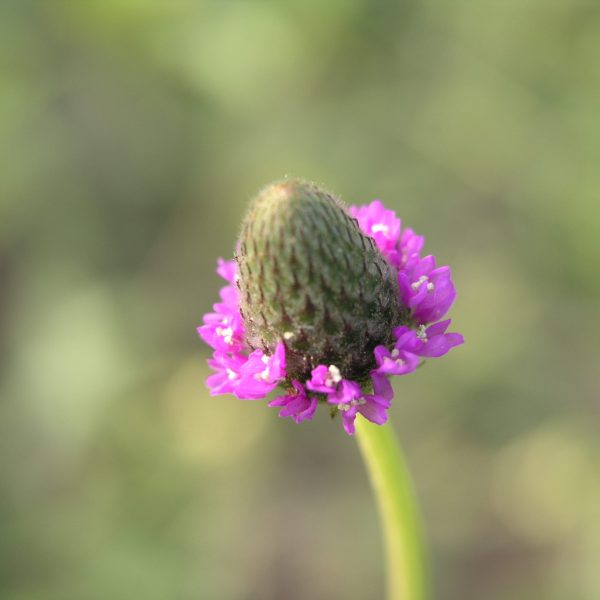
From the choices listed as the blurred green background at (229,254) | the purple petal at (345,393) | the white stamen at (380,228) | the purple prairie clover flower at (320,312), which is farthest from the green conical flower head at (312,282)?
the blurred green background at (229,254)

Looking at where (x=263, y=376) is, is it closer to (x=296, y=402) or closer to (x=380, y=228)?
(x=296, y=402)

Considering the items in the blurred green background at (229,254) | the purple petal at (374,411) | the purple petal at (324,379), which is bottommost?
the purple petal at (374,411)

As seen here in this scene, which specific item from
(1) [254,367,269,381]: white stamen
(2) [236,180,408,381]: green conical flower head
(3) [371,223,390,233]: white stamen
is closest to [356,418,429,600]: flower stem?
(2) [236,180,408,381]: green conical flower head

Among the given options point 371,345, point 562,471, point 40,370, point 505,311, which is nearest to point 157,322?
point 40,370

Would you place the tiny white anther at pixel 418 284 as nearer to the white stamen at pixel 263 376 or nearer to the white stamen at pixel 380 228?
the white stamen at pixel 380 228

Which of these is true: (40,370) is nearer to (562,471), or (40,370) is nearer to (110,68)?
(110,68)

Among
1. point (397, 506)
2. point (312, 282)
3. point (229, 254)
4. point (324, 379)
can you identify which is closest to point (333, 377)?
point (324, 379)

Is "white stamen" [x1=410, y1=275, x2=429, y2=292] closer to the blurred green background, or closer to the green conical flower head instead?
the green conical flower head
